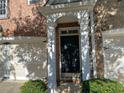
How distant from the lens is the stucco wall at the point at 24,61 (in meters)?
18.8

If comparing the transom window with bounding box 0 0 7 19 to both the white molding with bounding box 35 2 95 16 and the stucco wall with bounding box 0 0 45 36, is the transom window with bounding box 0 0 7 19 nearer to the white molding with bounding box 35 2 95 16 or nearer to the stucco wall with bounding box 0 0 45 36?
the stucco wall with bounding box 0 0 45 36

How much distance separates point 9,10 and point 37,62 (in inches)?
156

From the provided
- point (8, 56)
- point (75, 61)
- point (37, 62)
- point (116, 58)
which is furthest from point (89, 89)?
point (8, 56)

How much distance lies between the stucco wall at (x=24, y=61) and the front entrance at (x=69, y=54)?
1165 millimetres

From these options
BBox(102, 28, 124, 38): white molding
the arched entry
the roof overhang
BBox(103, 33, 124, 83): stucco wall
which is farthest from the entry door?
the roof overhang

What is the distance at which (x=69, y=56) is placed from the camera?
60.0 ft

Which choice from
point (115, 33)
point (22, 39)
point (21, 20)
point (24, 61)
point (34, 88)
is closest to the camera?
point (34, 88)

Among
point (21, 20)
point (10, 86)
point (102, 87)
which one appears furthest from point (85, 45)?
point (21, 20)

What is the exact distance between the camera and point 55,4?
609 inches

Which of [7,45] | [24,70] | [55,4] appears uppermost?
[55,4]

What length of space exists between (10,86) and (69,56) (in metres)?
3.91

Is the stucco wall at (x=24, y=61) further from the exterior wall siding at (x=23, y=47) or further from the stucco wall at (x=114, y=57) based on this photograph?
the stucco wall at (x=114, y=57)

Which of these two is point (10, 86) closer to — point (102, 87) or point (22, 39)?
point (22, 39)

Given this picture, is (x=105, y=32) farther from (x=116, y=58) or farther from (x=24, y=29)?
(x=24, y=29)
